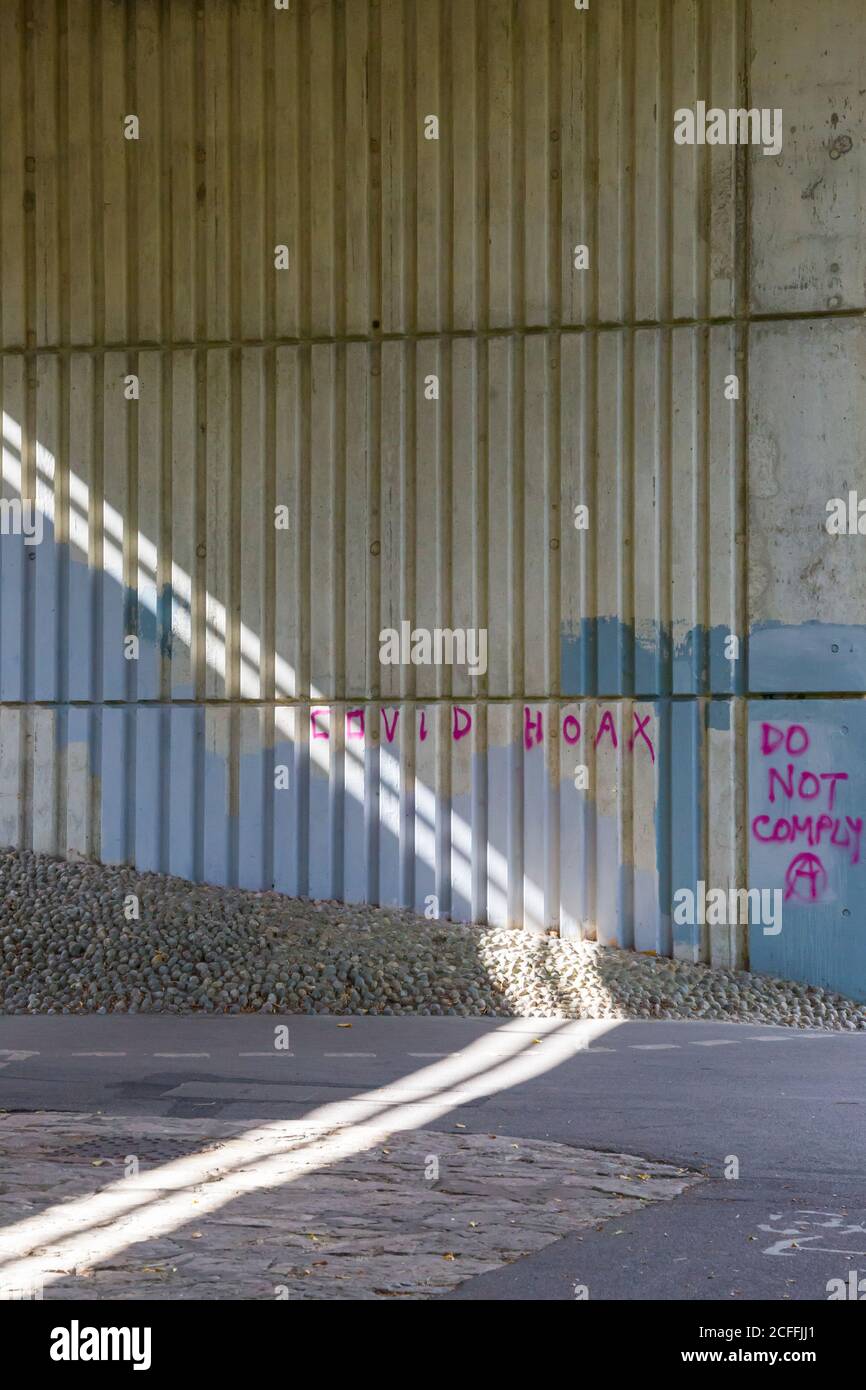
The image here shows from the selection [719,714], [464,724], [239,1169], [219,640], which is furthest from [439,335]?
[239,1169]

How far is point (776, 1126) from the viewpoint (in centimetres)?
830

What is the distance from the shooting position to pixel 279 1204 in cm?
639

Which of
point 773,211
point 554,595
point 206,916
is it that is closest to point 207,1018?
point 206,916

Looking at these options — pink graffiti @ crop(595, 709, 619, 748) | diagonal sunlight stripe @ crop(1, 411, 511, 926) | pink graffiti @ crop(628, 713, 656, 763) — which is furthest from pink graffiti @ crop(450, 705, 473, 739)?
pink graffiti @ crop(628, 713, 656, 763)

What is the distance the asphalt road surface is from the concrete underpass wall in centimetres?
276

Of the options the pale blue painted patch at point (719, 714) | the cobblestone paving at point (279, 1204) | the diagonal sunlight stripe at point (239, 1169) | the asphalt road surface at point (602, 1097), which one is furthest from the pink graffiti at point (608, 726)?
the cobblestone paving at point (279, 1204)

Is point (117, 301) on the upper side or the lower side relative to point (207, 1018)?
upper

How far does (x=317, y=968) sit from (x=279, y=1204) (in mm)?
6900

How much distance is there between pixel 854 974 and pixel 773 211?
22.6 feet

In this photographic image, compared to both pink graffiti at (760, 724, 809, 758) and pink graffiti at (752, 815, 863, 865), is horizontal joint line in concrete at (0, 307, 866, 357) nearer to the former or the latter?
pink graffiti at (760, 724, 809, 758)

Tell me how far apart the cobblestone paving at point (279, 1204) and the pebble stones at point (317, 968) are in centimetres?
468

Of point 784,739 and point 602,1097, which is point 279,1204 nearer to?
point 602,1097

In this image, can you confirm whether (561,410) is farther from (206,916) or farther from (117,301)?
(206,916)
